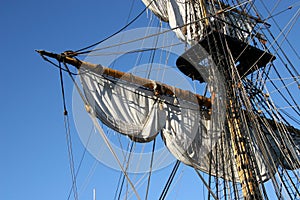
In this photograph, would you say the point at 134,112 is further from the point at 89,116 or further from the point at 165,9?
the point at 165,9

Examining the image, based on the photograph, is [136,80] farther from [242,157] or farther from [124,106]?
[242,157]

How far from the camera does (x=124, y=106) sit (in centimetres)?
825

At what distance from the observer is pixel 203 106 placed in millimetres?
10109

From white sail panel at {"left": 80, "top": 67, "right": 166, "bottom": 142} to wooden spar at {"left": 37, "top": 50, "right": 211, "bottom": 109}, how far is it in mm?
99

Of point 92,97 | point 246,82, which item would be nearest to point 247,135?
point 246,82

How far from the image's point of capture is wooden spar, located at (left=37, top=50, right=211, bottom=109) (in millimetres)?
7992

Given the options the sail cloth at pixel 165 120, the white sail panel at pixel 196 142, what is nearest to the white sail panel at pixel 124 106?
the sail cloth at pixel 165 120

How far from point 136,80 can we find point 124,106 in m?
0.91

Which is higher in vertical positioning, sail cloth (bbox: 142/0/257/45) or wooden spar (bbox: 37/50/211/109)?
sail cloth (bbox: 142/0/257/45)

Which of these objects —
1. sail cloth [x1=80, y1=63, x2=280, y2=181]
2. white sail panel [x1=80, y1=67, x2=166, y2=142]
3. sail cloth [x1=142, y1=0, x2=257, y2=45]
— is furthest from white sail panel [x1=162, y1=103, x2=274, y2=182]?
sail cloth [x1=142, y1=0, x2=257, y2=45]

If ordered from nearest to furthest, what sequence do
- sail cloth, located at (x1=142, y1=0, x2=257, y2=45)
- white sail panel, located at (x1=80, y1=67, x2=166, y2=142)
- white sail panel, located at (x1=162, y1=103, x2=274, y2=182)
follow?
white sail panel, located at (x1=80, y1=67, x2=166, y2=142) → white sail panel, located at (x1=162, y1=103, x2=274, y2=182) → sail cloth, located at (x1=142, y1=0, x2=257, y2=45)

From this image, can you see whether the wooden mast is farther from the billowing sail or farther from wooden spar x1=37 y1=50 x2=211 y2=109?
wooden spar x1=37 y1=50 x2=211 y2=109

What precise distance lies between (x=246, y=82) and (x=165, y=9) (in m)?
2.87

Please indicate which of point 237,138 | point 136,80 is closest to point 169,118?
point 136,80
